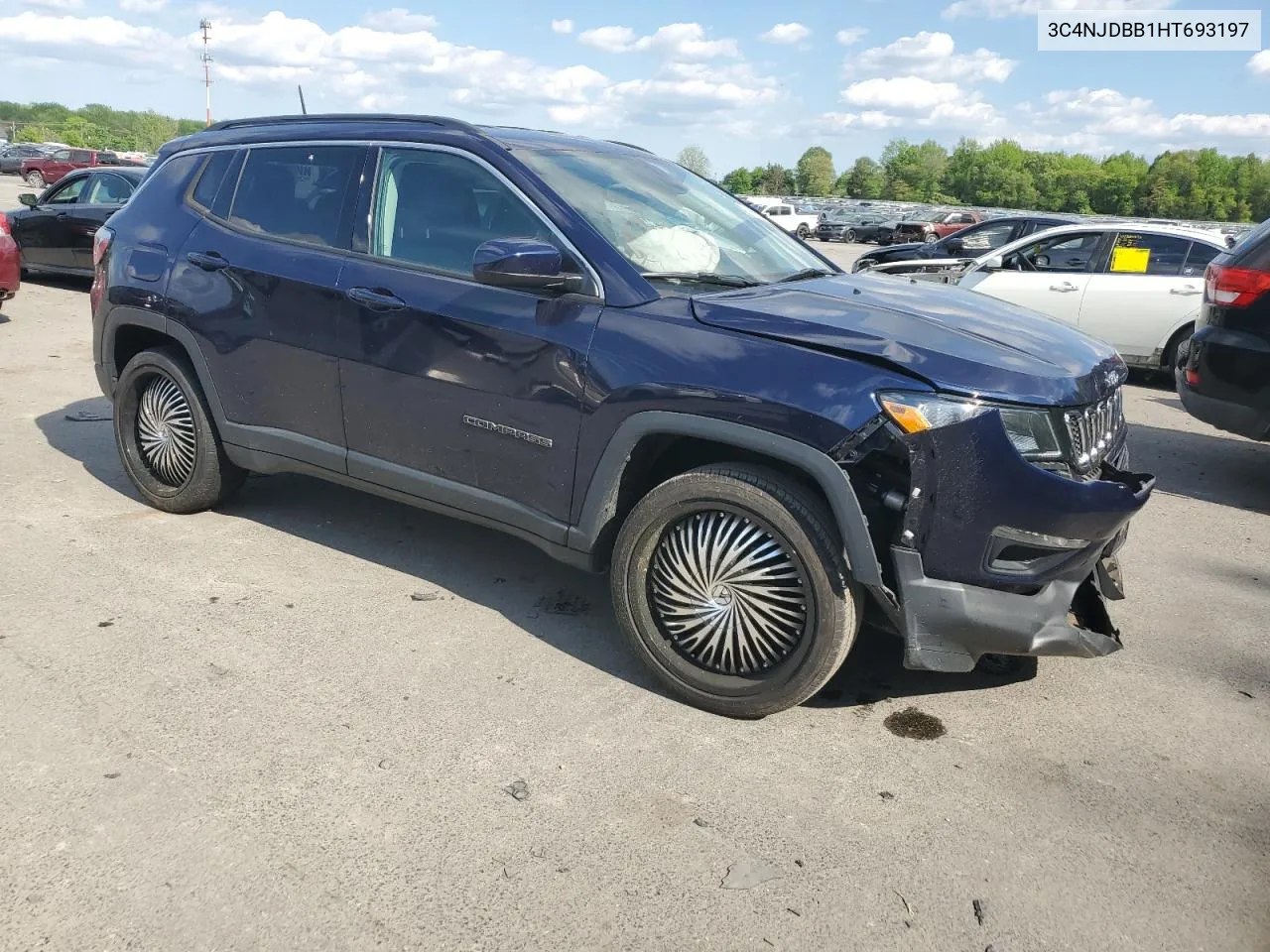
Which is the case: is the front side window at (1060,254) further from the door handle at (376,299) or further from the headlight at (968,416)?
the door handle at (376,299)

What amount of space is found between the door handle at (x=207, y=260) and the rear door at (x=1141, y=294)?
8.40 m

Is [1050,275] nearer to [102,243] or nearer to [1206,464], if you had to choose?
[1206,464]

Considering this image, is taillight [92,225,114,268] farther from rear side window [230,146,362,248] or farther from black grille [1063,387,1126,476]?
black grille [1063,387,1126,476]

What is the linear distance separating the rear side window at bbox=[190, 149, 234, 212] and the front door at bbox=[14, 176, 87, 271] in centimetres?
945

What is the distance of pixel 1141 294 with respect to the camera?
10008mm

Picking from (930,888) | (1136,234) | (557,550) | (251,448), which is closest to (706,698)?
(557,550)

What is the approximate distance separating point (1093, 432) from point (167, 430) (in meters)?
4.20


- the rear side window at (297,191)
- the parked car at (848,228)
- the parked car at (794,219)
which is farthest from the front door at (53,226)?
the parked car at (848,228)

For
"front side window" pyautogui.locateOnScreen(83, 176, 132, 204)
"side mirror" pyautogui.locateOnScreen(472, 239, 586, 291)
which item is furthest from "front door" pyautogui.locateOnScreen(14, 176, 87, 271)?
"side mirror" pyautogui.locateOnScreen(472, 239, 586, 291)

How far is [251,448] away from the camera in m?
4.73

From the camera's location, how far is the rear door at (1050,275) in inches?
405

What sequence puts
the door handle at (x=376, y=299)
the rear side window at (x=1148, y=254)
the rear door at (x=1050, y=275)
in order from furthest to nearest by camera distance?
the rear door at (x=1050, y=275) → the rear side window at (x=1148, y=254) → the door handle at (x=376, y=299)

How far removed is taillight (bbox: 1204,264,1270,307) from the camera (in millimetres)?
5918

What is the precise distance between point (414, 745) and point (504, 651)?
718 millimetres
